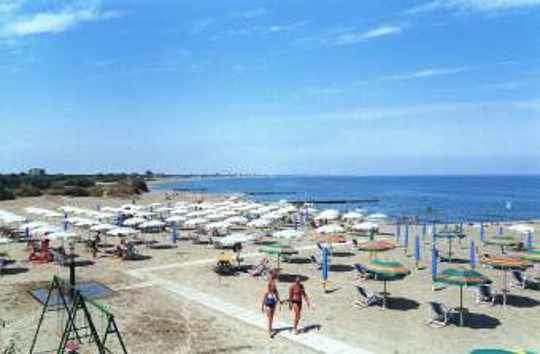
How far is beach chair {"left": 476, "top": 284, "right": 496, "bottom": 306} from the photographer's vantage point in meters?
18.9

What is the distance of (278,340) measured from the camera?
1453 centimetres

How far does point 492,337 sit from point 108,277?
14.5m

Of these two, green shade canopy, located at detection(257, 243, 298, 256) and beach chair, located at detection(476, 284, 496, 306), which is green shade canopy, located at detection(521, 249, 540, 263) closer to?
beach chair, located at detection(476, 284, 496, 306)

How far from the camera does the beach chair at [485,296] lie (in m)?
18.9

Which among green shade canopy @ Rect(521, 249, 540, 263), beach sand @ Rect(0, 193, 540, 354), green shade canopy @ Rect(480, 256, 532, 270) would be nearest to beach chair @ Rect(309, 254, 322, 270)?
beach sand @ Rect(0, 193, 540, 354)

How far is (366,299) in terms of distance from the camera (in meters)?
19.1

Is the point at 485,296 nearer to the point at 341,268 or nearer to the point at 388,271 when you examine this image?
the point at 388,271

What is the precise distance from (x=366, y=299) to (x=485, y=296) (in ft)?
12.5

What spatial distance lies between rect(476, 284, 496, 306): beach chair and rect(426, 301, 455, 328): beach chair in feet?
8.64

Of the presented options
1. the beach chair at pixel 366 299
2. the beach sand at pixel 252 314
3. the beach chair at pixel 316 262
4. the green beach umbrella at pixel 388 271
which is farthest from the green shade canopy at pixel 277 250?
the green beach umbrella at pixel 388 271

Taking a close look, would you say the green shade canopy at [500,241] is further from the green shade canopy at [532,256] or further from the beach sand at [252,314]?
the green shade canopy at [532,256]

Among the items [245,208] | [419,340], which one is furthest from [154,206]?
[419,340]

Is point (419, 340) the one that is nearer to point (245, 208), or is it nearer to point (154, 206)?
point (245, 208)

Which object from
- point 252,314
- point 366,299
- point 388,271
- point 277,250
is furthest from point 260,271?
point 388,271
